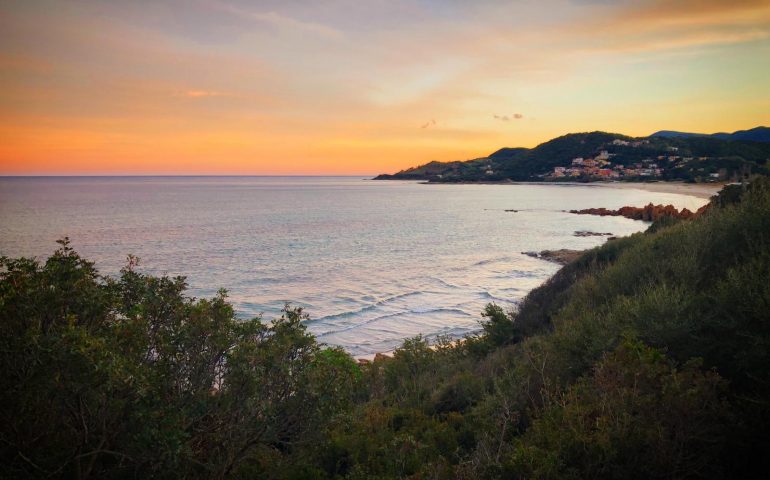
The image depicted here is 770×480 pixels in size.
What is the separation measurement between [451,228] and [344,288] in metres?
38.1

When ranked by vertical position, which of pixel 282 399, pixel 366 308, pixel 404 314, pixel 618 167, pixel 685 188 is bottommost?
pixel 404 314

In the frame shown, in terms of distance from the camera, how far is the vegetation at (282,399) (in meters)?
4.81

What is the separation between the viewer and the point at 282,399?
6.40m

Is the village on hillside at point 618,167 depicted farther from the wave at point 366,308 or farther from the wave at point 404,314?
the wave at point 404,314

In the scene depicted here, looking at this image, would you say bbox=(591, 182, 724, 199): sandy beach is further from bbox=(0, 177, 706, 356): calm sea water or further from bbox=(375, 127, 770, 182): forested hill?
bbox=(0, 177, 706, 356): calm sea water

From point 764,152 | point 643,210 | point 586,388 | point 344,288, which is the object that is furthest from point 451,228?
point 764,152

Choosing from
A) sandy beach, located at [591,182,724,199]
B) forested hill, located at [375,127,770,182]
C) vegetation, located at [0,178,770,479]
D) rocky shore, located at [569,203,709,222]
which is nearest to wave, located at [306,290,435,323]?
vegetation, located at [0,178,770,479]

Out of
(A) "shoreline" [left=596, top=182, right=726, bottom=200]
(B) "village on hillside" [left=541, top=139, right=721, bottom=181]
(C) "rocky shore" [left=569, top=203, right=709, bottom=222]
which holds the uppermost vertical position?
(B) "village on hillside" [left=541, top=139, right=721, bottom=181]

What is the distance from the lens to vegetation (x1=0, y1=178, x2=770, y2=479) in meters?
4.81

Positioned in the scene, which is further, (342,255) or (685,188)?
(685,188)

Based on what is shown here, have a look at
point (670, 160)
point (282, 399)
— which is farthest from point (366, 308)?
point (670, 160)

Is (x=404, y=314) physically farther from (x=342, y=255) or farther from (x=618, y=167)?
(x=618, y=167)

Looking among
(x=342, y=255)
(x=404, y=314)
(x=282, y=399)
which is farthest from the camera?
(x=342, y=255)

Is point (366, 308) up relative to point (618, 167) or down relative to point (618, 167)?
down
